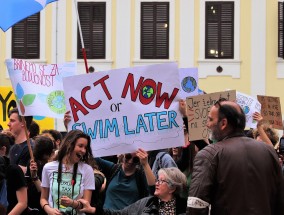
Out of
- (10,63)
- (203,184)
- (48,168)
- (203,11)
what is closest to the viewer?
(203,184)

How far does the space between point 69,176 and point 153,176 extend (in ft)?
3.05

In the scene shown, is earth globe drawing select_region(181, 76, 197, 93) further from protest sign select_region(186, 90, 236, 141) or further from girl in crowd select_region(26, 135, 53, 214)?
girl in crowd select_region(26, 135, 53, 214)

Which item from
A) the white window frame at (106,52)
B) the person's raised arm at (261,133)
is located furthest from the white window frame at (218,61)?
the person's raised arm at (261,133)

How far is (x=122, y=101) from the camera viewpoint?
9148 millimetres

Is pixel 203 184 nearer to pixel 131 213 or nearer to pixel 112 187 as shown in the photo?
pixel 131 213

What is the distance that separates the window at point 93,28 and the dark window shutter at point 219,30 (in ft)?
9.94

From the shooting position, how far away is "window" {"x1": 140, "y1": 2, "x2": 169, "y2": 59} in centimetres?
2916

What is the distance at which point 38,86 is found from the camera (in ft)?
38.2

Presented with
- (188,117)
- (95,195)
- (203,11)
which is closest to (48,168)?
(95,195)

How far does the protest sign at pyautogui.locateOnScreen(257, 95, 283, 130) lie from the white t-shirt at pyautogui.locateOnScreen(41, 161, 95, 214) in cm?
468

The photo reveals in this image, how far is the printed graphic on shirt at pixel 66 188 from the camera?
8062 mm

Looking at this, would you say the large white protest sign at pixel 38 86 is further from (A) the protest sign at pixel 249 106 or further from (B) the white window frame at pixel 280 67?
(B) the white window frame at pixel 280 67

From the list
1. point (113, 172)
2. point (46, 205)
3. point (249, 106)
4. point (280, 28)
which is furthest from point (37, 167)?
point (280, 28)

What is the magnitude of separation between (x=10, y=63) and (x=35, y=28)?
751 inches
